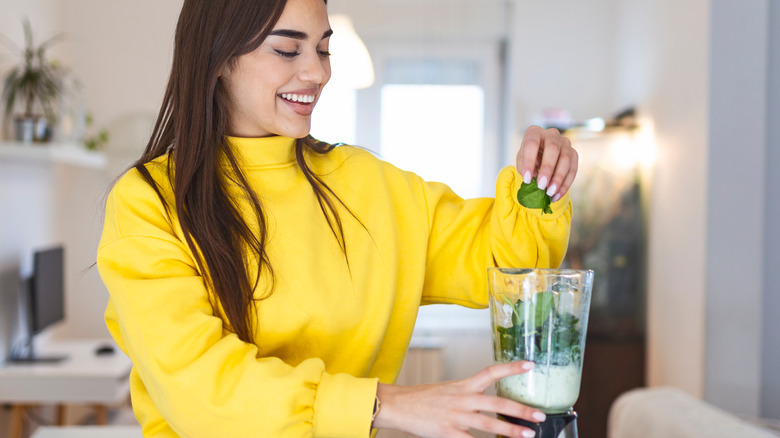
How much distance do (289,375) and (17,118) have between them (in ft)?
9.44

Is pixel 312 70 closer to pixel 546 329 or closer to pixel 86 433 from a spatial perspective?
pixel 546 329

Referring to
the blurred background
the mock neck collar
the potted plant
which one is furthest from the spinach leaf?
the potted plant

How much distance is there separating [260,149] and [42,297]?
2.73 meters

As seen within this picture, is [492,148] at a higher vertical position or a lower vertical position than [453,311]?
higher

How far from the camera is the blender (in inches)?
29.0

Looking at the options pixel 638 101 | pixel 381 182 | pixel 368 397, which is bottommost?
pixel 368 397

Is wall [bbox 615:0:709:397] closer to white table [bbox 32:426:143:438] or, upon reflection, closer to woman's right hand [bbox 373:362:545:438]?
white table [bbox 32:426:143:438]

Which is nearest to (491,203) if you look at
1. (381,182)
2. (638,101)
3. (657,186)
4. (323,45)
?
(381,182)

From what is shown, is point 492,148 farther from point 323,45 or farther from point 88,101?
point 323,45

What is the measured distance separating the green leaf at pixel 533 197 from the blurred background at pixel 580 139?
140 centimetres

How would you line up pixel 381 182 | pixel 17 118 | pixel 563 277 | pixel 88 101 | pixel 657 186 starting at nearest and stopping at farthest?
pixel 563 277 → pixel 381 182 → pixel 17 118 → pixel 657 186 → pixel 88 101

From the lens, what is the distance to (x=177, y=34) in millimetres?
969

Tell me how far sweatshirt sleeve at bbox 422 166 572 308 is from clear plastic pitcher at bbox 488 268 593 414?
19cm

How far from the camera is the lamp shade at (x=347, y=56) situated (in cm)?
330
